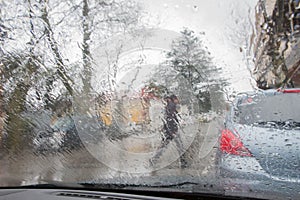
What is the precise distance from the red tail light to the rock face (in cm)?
166

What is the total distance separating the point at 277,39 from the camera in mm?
5340

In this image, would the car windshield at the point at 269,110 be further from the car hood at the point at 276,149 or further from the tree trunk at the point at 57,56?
the tree trunk at the point at 57,56

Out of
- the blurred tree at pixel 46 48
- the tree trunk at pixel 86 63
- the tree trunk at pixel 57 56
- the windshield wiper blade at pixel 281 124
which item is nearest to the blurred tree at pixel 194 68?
the blurred tree at pixel 46 48

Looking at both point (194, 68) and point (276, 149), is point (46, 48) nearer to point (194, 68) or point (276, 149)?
point (194, 68)

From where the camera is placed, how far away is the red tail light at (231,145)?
10.6 ft

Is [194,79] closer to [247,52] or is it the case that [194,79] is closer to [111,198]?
[247,52]

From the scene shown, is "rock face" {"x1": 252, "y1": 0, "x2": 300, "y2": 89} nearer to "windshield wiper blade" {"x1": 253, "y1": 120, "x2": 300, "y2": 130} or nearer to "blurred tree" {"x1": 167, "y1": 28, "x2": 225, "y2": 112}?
"blurred tree" {"x1": 167, "y1": 28, "x2": 225, "y2": 112}

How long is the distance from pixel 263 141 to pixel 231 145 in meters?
0.38

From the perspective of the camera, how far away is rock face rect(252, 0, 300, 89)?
4.96 meters

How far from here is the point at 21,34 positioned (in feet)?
17.4

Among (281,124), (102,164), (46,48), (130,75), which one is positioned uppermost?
(46,48)

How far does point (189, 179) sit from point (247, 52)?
A: 275cm

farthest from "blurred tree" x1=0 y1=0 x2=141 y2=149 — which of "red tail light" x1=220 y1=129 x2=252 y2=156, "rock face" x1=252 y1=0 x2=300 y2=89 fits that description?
"red tail light" x1=220 y1=129 x2=252 y2=156

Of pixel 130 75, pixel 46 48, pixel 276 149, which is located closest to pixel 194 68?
pixel 130 75
